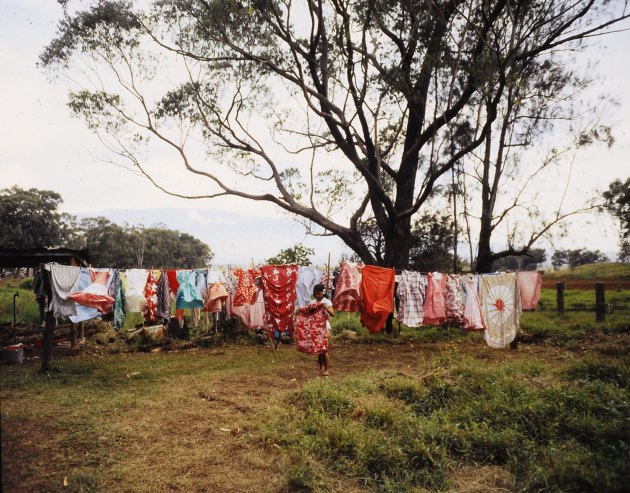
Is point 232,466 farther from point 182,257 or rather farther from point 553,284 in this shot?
point 182,257

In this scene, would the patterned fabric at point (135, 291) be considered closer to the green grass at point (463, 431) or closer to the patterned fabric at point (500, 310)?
the green grass at point (463, 431)

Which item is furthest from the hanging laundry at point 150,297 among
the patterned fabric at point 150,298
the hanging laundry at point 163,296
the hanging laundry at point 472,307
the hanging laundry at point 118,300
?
the hanging laundry at point 472,307

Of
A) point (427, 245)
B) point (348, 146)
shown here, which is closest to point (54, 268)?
point (348, 146)

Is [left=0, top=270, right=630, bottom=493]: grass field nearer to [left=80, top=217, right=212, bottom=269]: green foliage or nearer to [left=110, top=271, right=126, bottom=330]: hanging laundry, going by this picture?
[left=110, top=271, right=126, bottom=330]: hanging laundry

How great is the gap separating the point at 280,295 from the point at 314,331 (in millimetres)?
1933

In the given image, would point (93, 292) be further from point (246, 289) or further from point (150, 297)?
point (246, 289)

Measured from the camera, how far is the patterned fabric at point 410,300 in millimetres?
9078

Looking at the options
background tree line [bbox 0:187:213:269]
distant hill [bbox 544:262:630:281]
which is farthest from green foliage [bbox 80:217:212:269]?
distant hill [bbox 544:262:630:281]

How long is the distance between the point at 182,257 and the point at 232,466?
5254cm

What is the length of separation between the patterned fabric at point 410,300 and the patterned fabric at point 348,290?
1.35 meters

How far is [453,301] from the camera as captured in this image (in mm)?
9172

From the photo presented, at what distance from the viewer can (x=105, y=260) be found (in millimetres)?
43156

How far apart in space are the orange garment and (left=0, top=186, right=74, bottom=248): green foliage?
3148 centimetres

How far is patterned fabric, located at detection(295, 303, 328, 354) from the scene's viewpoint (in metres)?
7.03
